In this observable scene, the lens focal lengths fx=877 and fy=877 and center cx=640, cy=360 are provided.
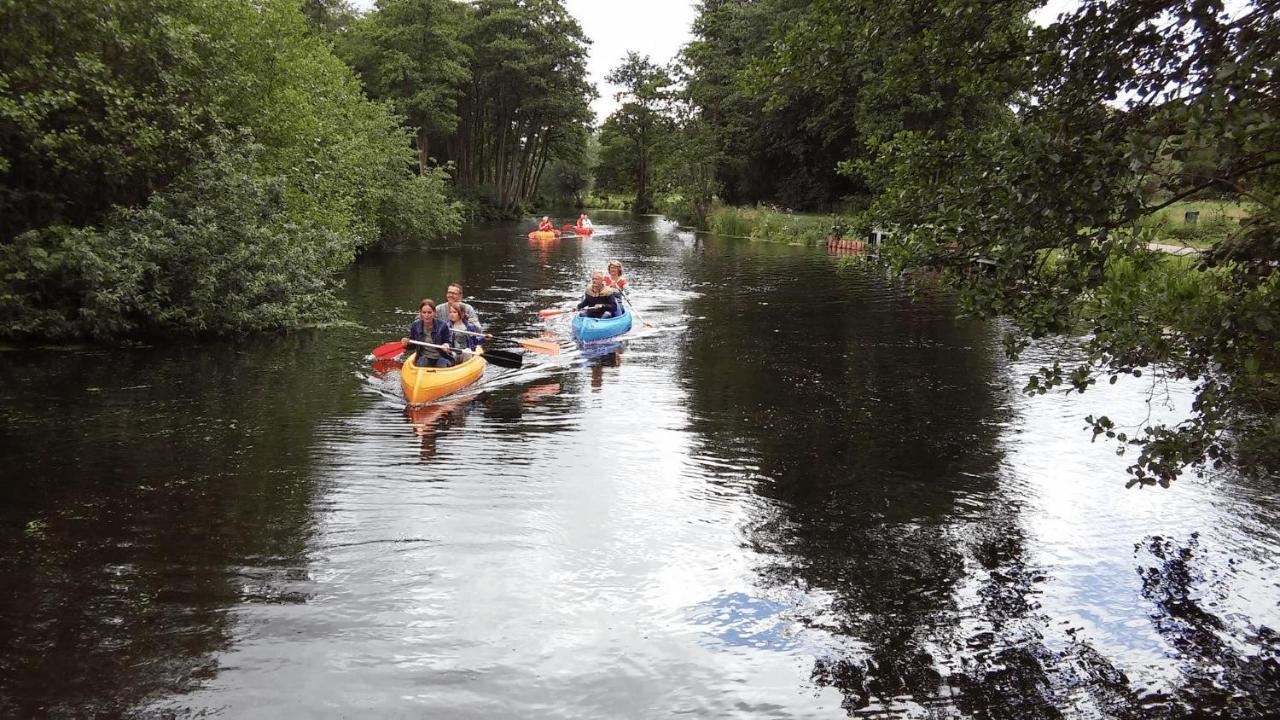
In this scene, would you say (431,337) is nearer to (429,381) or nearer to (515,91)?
(429,381)

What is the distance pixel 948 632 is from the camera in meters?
5.68

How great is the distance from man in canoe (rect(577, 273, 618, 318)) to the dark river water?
4095 mm

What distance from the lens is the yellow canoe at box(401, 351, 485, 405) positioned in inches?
439

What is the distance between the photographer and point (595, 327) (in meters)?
16.0

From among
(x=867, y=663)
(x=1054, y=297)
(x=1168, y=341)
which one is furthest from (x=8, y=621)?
(x=1168, y=341)

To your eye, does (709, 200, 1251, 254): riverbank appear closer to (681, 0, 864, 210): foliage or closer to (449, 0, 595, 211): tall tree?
(681, 0, 864, 210): foliage

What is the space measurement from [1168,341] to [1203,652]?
206 cm

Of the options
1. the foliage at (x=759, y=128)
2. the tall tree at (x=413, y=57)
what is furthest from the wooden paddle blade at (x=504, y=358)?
the tall tree at (x=413, y=57)

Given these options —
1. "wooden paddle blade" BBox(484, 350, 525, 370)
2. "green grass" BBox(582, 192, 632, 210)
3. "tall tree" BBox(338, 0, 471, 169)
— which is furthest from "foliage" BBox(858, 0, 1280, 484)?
"green grass" BBox(582, 192, 632, 210)

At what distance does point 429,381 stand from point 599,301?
19.9 feet

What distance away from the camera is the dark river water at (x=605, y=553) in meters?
5.10

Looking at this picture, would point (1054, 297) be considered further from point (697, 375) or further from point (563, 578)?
point (697, 375)

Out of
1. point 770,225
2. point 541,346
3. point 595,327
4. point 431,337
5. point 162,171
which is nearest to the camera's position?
point 431,337

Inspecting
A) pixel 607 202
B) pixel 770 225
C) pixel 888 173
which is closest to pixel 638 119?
pixel 607 202
